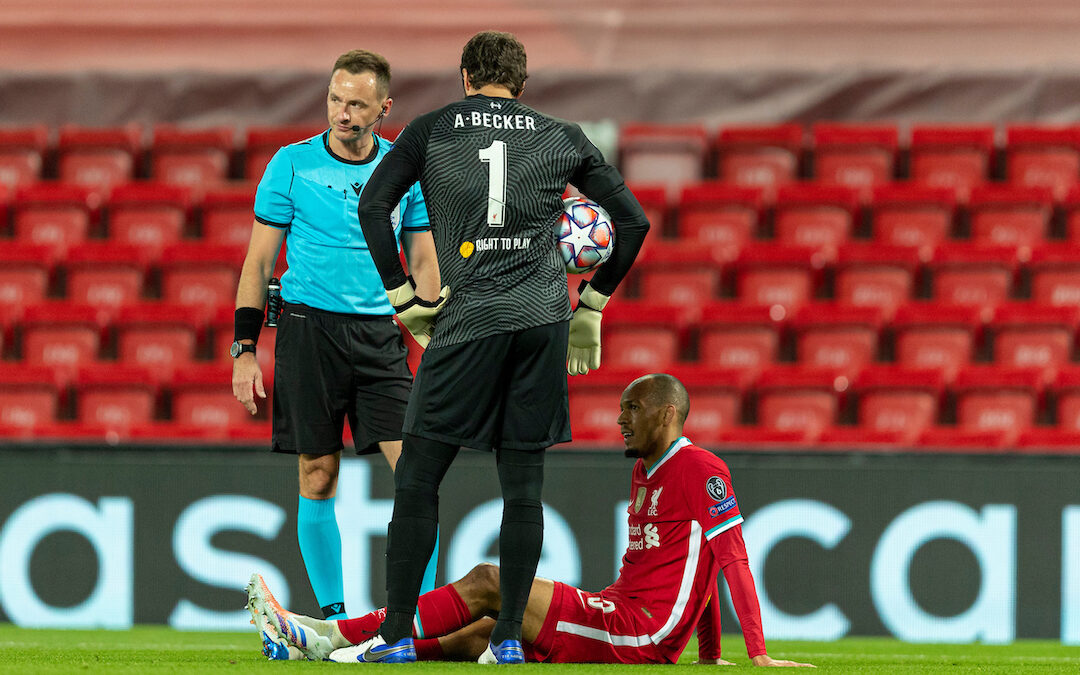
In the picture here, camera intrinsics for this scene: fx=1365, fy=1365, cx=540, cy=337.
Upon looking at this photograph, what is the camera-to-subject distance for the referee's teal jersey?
13.7 ft

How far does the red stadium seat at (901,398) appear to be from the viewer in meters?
7.52

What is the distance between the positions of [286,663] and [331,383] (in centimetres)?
95

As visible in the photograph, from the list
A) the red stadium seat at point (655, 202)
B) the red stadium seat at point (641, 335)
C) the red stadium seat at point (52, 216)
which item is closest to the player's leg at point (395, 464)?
the red stadium seat at point (641, 335)

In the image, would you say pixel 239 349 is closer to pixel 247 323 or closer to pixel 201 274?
pixel 247 323

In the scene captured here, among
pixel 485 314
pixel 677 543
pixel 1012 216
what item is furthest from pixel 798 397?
pixel 485 314

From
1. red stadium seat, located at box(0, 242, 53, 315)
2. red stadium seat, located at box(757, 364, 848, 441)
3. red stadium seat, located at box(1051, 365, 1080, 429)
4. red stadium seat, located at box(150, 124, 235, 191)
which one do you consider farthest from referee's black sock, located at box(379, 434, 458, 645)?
red stadium seat, located at box(150, 124, 235, 191)

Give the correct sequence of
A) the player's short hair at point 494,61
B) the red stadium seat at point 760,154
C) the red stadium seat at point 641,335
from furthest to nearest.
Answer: the red stadium seat at point 760,154 → the red stadium seat at point 641,335 → the player's short hair at point 494,61

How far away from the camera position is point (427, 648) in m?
3.68

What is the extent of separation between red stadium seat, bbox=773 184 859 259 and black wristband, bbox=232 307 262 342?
18.0 ft

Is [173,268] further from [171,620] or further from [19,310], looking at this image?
[171,620]

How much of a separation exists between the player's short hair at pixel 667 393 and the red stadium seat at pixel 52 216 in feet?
21.2

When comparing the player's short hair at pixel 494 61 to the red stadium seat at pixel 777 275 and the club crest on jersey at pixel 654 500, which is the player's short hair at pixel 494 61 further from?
the red stadium seat at pixel 777 275

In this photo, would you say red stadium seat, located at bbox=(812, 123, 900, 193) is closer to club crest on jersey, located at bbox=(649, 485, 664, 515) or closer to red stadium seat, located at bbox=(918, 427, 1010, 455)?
red stadium seat, located at bbox=(918, 427, 1010, 455)

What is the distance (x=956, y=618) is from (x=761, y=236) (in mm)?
3980
